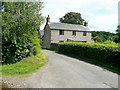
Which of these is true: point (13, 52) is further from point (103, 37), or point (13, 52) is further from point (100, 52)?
point (103, 37)

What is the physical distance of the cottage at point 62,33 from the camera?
33344 millimetres

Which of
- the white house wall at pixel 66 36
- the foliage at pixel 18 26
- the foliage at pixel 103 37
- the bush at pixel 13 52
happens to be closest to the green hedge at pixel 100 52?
the foliage at pixel 18 26

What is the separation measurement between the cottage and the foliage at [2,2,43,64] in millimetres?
20806

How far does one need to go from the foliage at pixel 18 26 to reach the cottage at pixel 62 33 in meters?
20.8

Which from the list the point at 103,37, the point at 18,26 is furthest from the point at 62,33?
the point at 103,37

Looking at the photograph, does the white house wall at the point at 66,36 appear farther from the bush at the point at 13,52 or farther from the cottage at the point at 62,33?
the bush at the point at 13,52

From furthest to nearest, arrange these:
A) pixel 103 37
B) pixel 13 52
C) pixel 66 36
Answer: pixel 103 37 → pixel 66 36 → pixel 13 52

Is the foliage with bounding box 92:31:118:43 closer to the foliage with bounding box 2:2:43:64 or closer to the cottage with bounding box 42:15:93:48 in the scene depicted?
the cottage with bounding box 42:15:93:48

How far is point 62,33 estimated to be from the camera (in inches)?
1357

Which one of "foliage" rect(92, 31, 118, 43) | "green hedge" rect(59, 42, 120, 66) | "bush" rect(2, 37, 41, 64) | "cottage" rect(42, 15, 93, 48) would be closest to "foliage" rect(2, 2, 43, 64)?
"bush" rect(2, 37, 41, 64)

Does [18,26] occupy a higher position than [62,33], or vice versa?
[62,33]

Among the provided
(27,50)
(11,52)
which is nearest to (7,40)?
(11,52)

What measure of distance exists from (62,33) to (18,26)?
23.6 m

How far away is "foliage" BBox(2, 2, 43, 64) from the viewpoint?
1086cm
